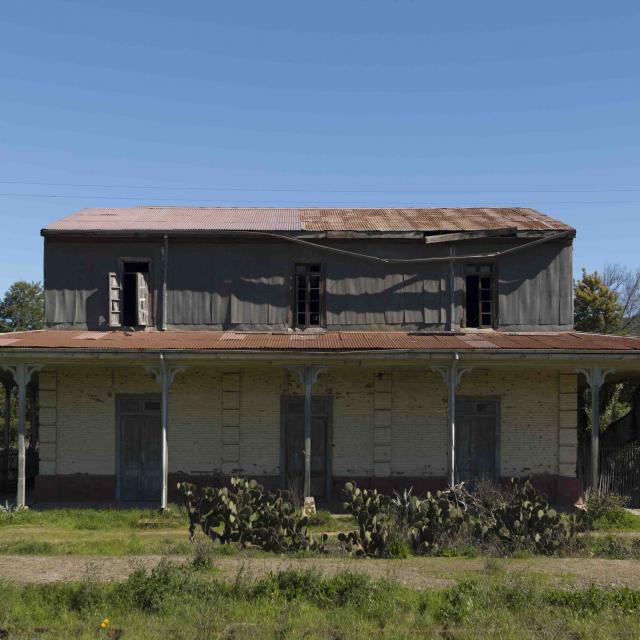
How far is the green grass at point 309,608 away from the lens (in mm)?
7832

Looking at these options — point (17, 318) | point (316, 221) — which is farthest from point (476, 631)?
point (17, 318)

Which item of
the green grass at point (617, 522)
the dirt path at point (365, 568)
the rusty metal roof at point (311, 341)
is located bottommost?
the green grass at point (617, 522)

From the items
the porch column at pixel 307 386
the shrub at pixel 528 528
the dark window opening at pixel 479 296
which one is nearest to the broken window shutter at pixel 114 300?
the porch column at pixel 307 386

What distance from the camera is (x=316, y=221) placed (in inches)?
773

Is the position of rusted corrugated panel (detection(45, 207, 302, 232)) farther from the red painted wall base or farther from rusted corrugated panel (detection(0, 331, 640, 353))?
the red painted wall base

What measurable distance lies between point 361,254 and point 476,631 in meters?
11.7

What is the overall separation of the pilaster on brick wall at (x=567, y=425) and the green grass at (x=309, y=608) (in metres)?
8.35

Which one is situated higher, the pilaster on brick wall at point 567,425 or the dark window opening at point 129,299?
the dark window opening at point 129,299

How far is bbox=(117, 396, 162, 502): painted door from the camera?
56.0ft

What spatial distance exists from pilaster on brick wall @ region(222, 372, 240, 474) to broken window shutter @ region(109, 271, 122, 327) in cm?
312

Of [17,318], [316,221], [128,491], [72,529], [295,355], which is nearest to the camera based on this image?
[72,529]

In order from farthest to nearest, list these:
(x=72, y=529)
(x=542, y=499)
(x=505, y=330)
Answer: (x=505, y=330) < (x=72, y=529) < (x=542, y=499)

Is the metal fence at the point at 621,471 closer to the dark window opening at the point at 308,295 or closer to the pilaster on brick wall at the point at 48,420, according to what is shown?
the dark window opening at the point at 308,295

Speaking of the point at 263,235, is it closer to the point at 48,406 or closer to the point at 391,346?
the point at 391,346
